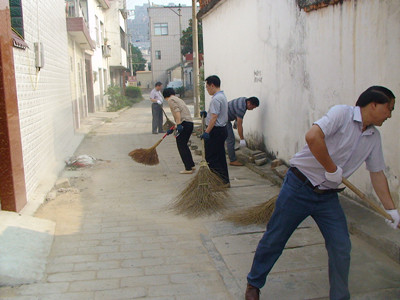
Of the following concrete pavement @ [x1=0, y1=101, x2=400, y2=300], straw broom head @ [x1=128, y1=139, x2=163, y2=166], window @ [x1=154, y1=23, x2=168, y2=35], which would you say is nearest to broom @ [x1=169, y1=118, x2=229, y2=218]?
concrete pavement @ [x1=0, y1=101, x2=400, y2=300]

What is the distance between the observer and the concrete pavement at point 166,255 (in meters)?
3.33

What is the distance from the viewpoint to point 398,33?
402 cm

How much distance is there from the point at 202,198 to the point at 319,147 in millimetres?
2947

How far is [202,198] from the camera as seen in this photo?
5.42m

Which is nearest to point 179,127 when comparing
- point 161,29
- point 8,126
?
point 8,126

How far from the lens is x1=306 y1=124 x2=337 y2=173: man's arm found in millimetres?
2635

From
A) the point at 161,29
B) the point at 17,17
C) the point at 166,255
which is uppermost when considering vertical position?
the point at 161,29

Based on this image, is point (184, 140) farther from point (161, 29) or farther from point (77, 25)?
point (161, 29)

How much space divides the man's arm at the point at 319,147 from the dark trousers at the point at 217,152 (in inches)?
144

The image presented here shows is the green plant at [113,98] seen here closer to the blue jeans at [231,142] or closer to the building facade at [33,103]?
the building facade at [33,103]

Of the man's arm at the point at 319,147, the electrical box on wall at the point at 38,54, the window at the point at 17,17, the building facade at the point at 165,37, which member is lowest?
the man's arm at the point at 319,147

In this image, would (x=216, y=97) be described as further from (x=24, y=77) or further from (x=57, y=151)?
(x=57, y=151)

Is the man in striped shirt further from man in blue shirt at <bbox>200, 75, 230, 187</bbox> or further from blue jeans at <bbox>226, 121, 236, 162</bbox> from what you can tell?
man in blue shirt at <bbox>200, 75, 230, 187</bbox>

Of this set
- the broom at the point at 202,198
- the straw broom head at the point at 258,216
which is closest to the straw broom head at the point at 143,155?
the broom at the point at 202,198
